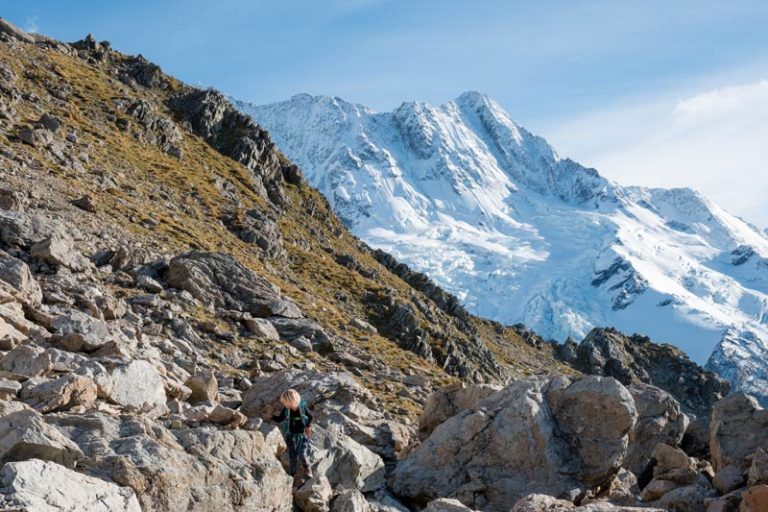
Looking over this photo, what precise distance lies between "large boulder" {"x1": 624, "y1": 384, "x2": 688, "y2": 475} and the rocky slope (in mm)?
63

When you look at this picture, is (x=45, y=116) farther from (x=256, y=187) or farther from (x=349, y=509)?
(x=349, y=509)

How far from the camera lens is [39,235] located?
1065 inches

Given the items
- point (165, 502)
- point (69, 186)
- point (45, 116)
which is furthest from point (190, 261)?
point (45, 116)

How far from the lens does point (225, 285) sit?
116ft

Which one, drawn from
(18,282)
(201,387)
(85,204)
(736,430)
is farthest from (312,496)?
(85,204)

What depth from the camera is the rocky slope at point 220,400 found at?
41.1 ft

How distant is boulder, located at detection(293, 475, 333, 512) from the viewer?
14898 millimetres

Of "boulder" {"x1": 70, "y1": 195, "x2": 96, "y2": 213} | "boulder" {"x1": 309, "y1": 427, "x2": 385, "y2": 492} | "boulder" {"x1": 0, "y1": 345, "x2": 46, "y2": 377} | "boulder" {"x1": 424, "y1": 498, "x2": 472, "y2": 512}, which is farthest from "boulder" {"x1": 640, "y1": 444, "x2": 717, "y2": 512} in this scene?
"boulder" {"x1": 70, "y1": 195, "x2": 96, "y2": 213}

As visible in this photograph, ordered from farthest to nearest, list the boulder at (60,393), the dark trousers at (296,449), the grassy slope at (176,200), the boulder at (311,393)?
the grassy slope at (176,200) < the boulder at (311,393) < the dark trousers at (296,449) < the boulder at (60,393)

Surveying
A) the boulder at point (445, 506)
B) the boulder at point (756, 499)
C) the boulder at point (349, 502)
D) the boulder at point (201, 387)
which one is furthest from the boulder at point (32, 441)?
the boulder at point (756, 499)

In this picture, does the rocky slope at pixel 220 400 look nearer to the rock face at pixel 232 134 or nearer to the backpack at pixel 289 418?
the backpack at pixel 289 418

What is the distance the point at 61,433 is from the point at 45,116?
49094mm

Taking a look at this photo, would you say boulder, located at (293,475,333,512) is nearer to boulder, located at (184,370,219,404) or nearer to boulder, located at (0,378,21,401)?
boulder, located at (184,370,219,404)

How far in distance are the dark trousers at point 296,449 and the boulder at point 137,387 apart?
284 centimetres
